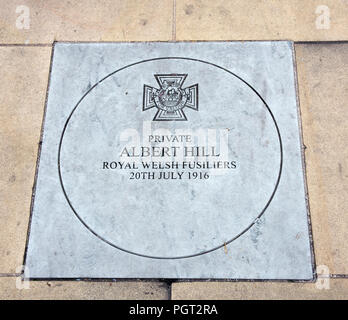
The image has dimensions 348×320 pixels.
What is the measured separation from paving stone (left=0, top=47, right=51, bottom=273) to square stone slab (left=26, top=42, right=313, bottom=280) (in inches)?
2.7

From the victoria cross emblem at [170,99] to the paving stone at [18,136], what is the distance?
61 centimetres

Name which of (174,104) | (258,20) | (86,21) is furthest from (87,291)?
(258,20)

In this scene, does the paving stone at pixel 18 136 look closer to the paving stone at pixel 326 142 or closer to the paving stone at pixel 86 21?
the paving stone at pixel 86 21

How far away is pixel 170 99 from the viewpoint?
2156 mm

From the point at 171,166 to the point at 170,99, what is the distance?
0.39 metres

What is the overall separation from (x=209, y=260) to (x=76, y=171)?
2.64 ft

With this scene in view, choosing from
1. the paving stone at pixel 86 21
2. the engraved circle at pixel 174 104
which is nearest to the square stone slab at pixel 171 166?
the engraved circle at pixel 174 104

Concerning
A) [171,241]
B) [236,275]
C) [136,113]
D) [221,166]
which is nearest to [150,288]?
[171,241]

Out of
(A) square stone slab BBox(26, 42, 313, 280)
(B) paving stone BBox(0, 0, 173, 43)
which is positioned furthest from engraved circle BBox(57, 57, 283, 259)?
(B) paving stone BBox(0, 0, 173, 43)

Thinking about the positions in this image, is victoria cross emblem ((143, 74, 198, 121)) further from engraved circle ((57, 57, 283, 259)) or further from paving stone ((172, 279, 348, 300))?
paving stone ((172, 279, 348, 300))

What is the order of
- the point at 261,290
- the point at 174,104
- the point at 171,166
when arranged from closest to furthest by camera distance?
the point at 261,290, the point at 171,166, the point at 174,104

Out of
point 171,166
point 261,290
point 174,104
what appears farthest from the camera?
point 174,104

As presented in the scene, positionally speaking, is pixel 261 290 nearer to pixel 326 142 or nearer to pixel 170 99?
pixel 326 142

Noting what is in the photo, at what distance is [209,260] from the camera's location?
188 cm
